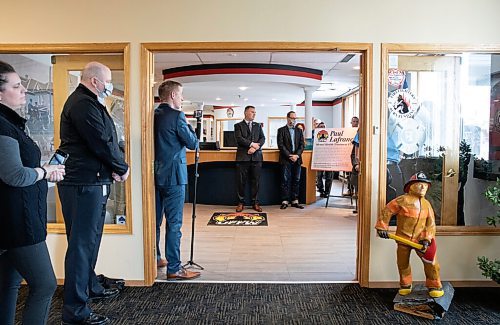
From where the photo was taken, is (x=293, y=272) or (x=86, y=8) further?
(x=293, y=272)

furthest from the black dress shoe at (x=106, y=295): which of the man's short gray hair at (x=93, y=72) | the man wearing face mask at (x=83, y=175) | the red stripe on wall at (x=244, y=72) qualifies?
the red stripe on wall at (x=244, y=72)

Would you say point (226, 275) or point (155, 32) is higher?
point (155, 32)

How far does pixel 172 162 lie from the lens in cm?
345

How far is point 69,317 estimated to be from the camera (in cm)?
261

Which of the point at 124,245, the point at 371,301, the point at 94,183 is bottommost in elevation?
the point at 371,301

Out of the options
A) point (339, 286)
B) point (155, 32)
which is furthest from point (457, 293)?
point (155, 32)

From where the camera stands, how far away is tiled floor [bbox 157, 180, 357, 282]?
12.1ft

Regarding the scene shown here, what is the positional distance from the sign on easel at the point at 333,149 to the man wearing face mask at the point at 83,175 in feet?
15.5

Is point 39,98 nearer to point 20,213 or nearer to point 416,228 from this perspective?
point 20,213

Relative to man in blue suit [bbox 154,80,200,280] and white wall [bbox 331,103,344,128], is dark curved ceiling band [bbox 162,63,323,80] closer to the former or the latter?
man in blue suit [bbox 154,80,200,280]

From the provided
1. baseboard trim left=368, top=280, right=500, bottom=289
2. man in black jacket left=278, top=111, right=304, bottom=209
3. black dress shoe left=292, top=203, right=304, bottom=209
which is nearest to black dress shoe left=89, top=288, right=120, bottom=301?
baseboard trim left=368, top=280, right=500, bottom=289

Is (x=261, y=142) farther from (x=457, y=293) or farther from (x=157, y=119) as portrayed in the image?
(x=457, y=293)

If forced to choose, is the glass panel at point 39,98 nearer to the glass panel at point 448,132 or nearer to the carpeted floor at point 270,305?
the carpeted floor at point 270,305

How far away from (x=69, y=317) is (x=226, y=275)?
4.49ft
